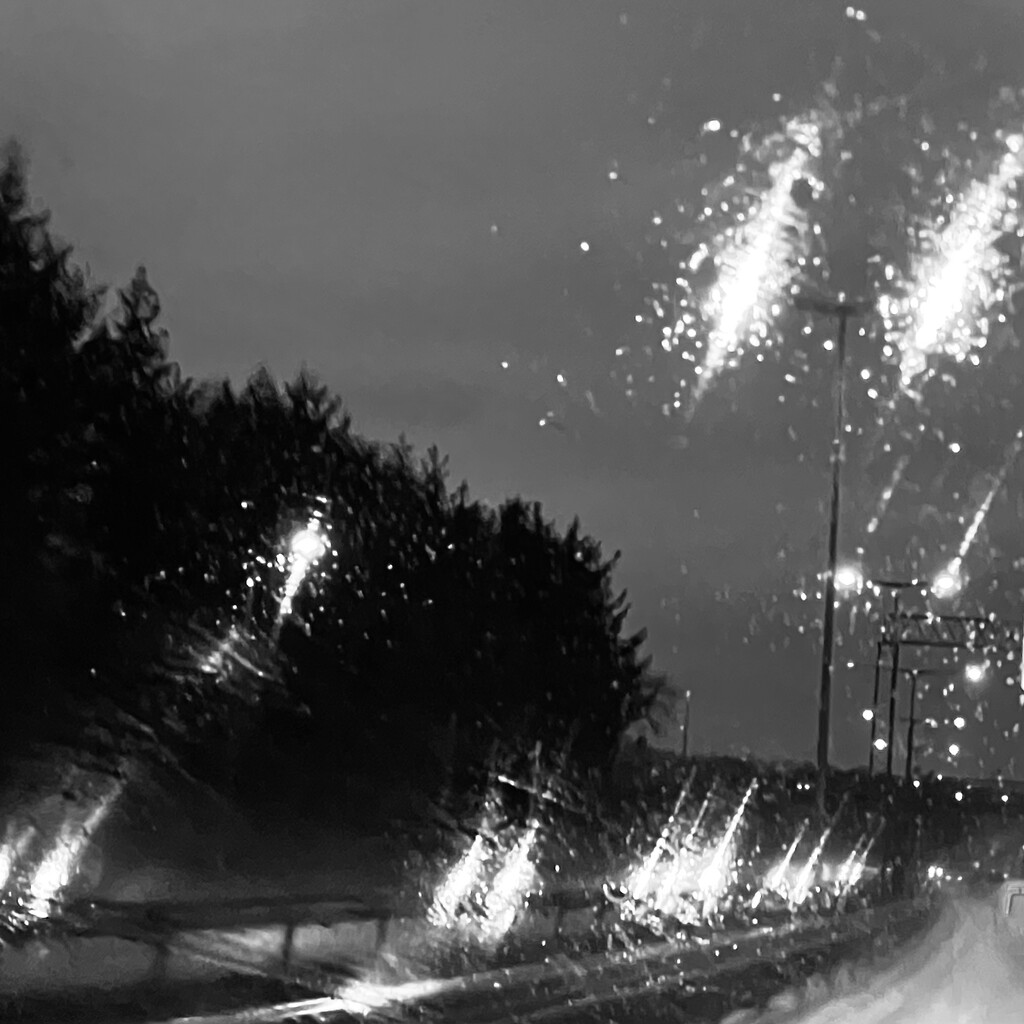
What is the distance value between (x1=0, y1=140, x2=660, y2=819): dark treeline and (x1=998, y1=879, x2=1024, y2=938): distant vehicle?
12.4m

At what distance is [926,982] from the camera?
1839cm

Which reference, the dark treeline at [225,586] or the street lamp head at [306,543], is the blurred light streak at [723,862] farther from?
the street lamp head at [306,543]

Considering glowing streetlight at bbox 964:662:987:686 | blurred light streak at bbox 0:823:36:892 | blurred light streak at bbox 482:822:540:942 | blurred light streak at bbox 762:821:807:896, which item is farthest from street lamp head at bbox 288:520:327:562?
glowing streetlight at bbox 964:662:987:686

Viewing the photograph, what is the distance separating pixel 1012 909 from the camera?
21.6 meters

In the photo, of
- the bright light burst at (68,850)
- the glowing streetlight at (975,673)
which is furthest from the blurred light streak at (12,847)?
the glowing streetlight at (975,673)

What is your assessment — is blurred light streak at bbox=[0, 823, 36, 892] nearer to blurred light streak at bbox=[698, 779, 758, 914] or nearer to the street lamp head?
the street lamp head

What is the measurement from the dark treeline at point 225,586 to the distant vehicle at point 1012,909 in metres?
12.4

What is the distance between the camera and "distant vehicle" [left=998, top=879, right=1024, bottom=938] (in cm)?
2102

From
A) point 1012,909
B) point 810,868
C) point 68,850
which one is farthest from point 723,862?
point 1012,909

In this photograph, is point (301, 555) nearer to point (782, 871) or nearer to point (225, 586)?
point (225, 586)

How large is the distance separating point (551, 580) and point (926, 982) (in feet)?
132

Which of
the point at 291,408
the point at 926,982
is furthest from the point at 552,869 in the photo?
the point at 926,982

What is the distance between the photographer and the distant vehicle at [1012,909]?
68.9 feet

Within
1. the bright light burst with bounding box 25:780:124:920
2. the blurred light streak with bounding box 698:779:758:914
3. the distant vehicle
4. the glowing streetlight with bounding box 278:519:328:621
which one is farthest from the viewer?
the blurred light streak with bounding box 698:779:758:914
